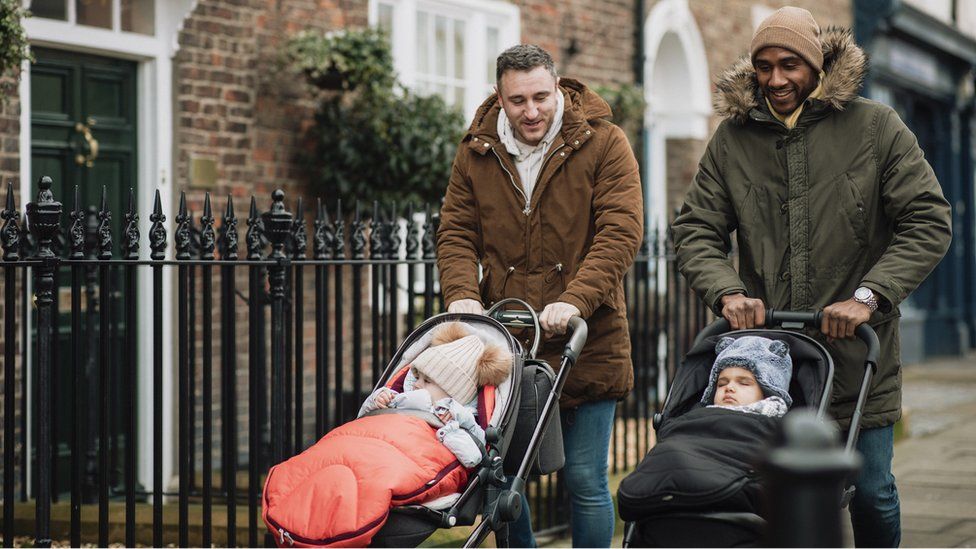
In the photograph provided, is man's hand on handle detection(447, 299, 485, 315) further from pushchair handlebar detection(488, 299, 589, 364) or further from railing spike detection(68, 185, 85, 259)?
railing spike detection(68, 185, 85, 259)

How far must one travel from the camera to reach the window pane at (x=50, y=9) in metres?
7.09

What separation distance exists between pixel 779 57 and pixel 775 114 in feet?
0.65

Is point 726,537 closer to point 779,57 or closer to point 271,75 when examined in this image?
point 779,57

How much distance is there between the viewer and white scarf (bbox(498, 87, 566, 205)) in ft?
14.9

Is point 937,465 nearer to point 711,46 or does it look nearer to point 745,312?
point 711,46

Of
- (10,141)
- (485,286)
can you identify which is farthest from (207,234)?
(10,141)

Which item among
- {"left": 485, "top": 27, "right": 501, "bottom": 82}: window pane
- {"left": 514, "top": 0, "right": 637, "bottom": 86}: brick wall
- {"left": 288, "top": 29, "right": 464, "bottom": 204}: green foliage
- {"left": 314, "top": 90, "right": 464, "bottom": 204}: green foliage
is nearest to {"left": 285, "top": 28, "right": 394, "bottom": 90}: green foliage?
Answer: {"left": 288, "top": 29, "right": 464, "bottom": 204}: green foliage

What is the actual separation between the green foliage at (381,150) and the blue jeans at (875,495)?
14.6 feet

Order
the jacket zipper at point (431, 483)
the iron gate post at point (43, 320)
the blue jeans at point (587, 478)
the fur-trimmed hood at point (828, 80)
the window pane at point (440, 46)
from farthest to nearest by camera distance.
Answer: the window pane at point (440, 46) < the iron gate post at point (43, 320) < the blue jeans at point (587, 478) < the fur-trimmed hood at point (828, 80) < the jacket zipper at point (431, 483)

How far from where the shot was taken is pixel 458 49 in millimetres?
9953

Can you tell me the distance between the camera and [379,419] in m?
3.79

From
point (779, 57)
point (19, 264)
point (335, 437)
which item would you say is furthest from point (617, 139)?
point (19, 264)

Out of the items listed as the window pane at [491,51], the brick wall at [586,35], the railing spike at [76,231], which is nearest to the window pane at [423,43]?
the window pane at [491,51]

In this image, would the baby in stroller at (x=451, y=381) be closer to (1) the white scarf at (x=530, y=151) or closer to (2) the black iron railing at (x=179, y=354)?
(1) the white scarf at (x=530, y=151)
